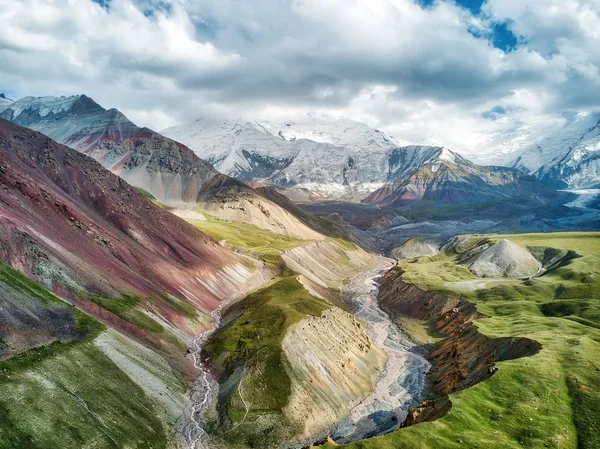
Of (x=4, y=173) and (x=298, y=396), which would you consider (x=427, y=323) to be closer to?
(x=298, y=396)

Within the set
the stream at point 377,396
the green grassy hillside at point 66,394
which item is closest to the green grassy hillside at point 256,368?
the stream at point 377,396

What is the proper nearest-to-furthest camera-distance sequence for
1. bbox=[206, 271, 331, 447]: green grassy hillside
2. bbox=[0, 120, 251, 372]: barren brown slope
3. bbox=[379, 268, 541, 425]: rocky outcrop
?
bbox=[206, 271, 331, 447]: green grassy hillside, bbox=[379, 268, 541, 425]: rocky outcrop, bbox=[0, 120, 251, 372]: barren brown slope

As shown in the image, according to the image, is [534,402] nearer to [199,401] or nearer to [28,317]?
[199,401]

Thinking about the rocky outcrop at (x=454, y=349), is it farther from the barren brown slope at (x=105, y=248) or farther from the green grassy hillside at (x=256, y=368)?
the barren brown slope at (x=105, y=248)

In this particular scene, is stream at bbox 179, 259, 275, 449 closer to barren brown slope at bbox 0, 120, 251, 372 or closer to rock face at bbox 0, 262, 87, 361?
barren brown slope at bbox 0, 120, 251, 372

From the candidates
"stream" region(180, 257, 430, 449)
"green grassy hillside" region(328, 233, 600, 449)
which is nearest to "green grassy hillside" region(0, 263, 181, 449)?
"stream" region(180, 257, 430, 449)
